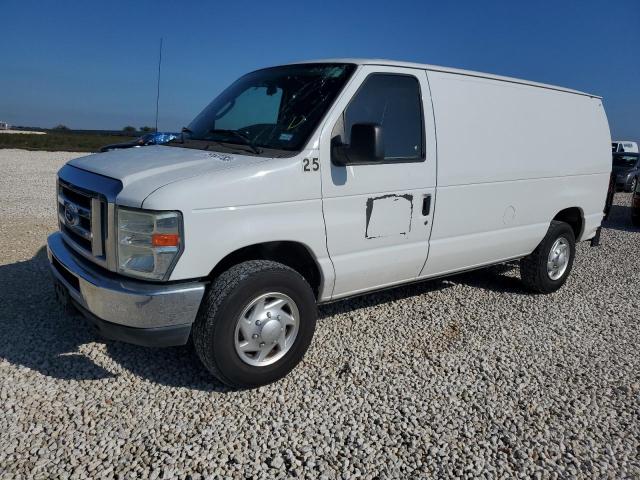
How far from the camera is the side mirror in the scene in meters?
3.41

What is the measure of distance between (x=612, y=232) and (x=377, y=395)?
882 cm

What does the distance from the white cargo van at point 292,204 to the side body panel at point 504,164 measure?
19 mm

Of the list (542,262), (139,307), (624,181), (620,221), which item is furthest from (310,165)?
(624,181)

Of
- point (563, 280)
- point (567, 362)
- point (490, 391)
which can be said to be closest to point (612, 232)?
point (563, 280)

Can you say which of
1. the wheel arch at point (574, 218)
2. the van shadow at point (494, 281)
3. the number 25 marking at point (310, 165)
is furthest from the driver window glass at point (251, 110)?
the wheel arch at point (574, 218)

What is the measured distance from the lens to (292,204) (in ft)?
11.3

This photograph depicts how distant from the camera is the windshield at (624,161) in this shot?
59.5 ft

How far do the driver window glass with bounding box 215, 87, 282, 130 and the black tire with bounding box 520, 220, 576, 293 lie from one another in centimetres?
333

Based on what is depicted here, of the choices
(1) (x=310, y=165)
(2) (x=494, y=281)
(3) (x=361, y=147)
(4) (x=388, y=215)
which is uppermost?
(3) (x=361, y=147)

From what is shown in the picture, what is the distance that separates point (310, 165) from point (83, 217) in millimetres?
1560

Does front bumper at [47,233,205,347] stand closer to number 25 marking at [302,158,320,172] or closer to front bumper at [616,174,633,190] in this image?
number 25 marking at [302,158,320,172]

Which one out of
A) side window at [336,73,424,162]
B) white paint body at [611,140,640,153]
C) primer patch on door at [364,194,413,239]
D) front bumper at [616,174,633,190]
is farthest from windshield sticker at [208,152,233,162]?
white paint body at [611,140,640,153]

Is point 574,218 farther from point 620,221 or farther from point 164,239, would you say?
point 620,221

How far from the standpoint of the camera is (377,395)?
3.49m
